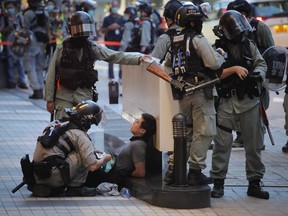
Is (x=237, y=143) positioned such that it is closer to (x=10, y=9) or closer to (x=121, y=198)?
(x=121, y=198)

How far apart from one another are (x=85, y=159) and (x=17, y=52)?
34.4ft

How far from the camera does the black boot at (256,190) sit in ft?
29.3

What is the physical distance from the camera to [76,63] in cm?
941

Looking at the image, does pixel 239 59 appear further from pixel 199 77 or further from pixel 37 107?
pixel 37 107

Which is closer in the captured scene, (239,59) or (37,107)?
(239,59)

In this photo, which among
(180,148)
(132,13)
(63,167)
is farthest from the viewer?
(132,13)

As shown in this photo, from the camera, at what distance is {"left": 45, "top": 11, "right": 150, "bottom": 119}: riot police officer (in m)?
9.35

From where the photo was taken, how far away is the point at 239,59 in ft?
29.0

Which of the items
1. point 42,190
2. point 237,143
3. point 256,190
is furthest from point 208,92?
point 237,143

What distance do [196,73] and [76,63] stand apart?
5.48 ft

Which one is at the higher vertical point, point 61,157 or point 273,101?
point 61,157

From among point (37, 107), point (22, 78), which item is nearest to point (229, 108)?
point (37, 107)

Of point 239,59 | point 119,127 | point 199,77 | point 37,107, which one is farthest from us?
point 37,107

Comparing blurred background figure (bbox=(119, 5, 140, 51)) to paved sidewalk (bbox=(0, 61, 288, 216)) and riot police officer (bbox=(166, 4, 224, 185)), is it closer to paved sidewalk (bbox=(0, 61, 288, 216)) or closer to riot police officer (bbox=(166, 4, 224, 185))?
paved sidewalk (bbox=(0, 61, 288, 216))
